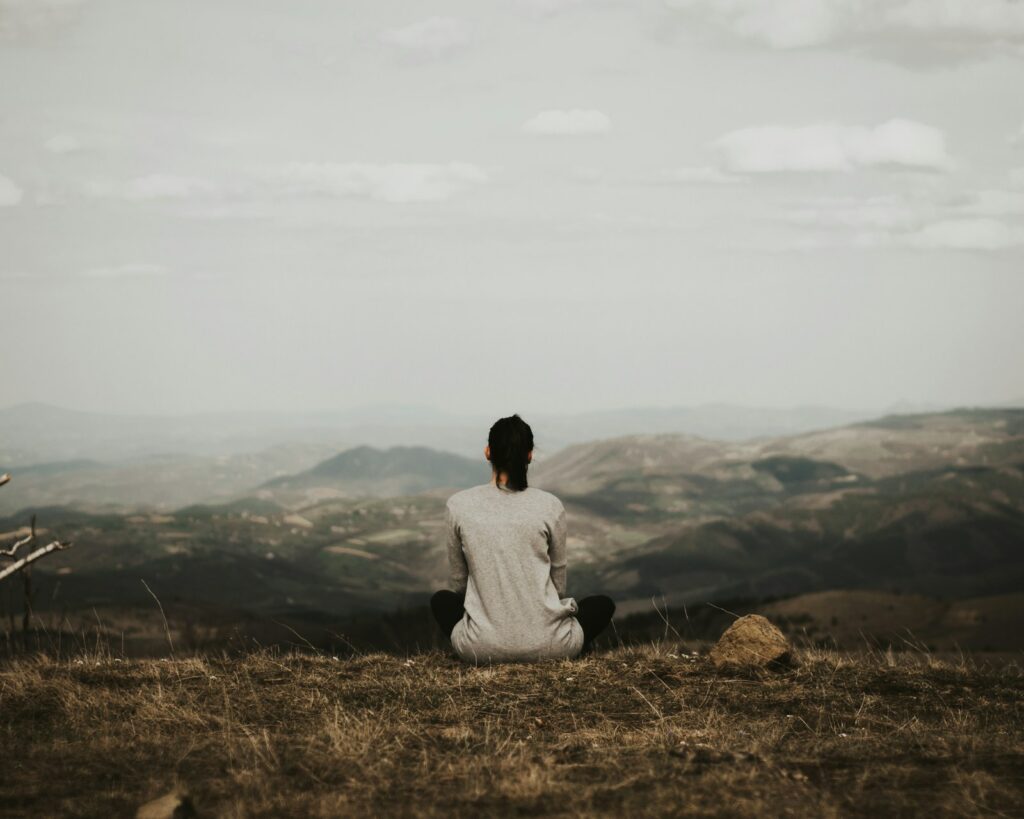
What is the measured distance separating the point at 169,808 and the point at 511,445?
4.24 meters

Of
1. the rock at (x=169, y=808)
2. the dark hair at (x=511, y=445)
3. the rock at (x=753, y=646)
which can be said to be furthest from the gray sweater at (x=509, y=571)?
the rock at (x=169, y=808)

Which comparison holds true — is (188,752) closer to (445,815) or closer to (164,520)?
(445,815)

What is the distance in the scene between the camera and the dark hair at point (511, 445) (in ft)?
29.1

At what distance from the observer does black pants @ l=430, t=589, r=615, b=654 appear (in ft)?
31.4

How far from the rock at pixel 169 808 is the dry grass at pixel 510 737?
0.73ft

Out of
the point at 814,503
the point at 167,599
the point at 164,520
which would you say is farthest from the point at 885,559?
the point at 164,520

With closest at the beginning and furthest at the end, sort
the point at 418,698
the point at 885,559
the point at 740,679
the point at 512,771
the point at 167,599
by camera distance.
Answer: the point at 512,771 < the point at 418,698 < the point at 740,679 < the point at 167,599 < the point at 885,559

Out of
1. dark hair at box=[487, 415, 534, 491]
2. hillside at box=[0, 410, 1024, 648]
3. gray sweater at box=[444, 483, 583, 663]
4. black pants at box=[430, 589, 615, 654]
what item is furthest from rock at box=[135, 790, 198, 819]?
→ hillside at box=[0, 410, 1024, 648]

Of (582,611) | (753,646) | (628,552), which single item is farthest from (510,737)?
(628,552)

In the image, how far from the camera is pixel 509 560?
8789 millimetres

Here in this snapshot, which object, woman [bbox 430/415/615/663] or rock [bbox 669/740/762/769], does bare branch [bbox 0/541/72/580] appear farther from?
rock [bbox 669/740/762/769]

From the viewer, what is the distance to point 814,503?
18375 centimetres

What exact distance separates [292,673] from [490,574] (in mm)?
2210

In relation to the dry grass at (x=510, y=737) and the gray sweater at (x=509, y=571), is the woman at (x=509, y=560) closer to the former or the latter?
the gray sweater at (x=509, y=571)
